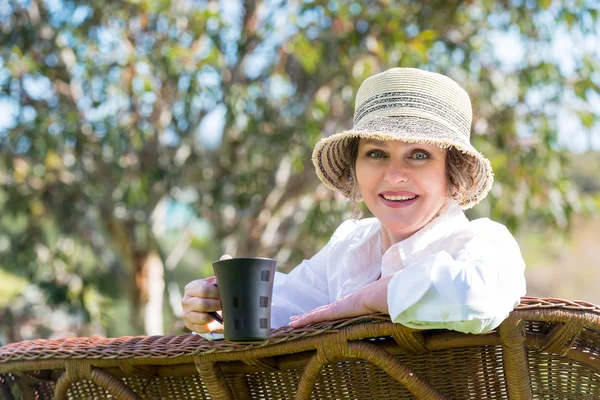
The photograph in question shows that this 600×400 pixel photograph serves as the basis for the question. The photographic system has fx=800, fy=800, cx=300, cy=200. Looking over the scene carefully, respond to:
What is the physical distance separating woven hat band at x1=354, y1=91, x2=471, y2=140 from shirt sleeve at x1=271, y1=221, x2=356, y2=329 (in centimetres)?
46

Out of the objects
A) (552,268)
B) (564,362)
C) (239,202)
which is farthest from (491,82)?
(552,268)

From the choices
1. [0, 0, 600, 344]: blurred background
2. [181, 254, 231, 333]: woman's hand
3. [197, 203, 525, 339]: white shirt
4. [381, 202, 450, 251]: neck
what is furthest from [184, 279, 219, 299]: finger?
[0, 0, 600, 344]: blurred background

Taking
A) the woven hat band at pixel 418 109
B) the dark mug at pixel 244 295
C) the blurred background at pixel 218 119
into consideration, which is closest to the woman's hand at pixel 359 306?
the dark mug at pixel 244 295

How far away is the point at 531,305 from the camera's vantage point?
133 centimetres

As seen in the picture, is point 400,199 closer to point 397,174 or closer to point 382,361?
point 397,174

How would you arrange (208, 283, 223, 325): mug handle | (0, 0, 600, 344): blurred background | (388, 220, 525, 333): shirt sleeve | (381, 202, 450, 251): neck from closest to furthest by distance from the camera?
(388, 220, 525, 333): shirt sleeve
(208, 283, 223, 325): mug handle
(381, 202, 450, 251): neck
(0, 0, 600, 344): blurred background

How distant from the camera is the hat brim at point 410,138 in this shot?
162 cm

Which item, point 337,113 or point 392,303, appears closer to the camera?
point 392,303

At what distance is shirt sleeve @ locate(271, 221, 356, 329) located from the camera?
201 centimetres

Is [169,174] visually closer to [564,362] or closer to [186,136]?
[186,136]

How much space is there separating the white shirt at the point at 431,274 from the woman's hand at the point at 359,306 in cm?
4

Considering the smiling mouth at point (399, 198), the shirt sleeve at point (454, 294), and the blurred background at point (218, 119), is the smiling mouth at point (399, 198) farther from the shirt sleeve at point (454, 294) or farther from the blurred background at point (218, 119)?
the blurred background at point (218, 119)

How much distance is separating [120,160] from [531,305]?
4307 mm

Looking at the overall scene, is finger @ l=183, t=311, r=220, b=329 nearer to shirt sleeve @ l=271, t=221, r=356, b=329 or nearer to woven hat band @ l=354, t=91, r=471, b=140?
shirt sleeve @ l=271, t=221, r=356, b=329
